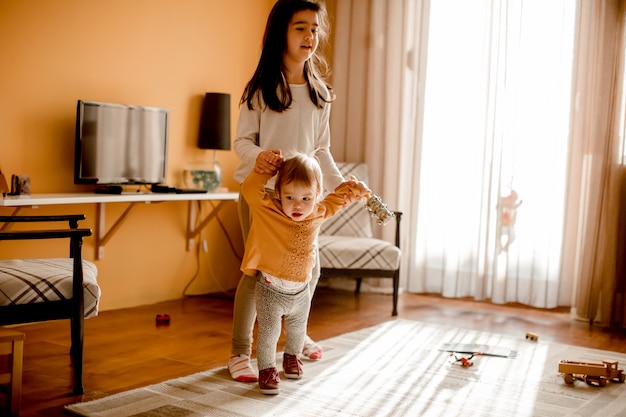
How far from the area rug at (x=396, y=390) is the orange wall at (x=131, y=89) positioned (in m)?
1.37

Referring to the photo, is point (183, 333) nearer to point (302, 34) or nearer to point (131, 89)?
point (131, 89)

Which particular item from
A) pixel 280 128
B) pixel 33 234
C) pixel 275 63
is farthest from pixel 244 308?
pixel 275 63

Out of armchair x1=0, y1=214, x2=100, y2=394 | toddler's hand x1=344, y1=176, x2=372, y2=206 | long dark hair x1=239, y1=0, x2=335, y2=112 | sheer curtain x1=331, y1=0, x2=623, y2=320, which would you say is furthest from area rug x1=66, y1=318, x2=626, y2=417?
sheer curtain x1=331, y1=0, x2=623, y2=320

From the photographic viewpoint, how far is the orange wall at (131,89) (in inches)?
136

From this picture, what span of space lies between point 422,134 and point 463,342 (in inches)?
70.2

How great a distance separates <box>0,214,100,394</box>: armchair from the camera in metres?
2.31

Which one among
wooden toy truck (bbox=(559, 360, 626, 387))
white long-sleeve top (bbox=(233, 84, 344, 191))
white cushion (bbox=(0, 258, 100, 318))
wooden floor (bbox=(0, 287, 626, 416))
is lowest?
wooden floor (bbox=(0, 287, 626, 416))

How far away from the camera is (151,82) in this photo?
414cm

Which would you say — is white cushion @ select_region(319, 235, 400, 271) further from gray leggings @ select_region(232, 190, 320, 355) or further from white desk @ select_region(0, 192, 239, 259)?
gray leggings @ select_region(232, 190, 320, 355)

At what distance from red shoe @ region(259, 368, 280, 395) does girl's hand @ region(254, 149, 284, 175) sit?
0.69 metres

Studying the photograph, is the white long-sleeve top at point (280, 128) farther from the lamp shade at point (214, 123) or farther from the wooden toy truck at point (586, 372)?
the lamp shade at point (214, 123)

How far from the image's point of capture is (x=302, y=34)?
8.53 ft

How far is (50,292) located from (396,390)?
1.24 metres

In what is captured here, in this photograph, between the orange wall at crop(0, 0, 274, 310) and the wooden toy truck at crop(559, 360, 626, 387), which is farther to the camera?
the orange wall at crop(0, 0, 274, 310)
